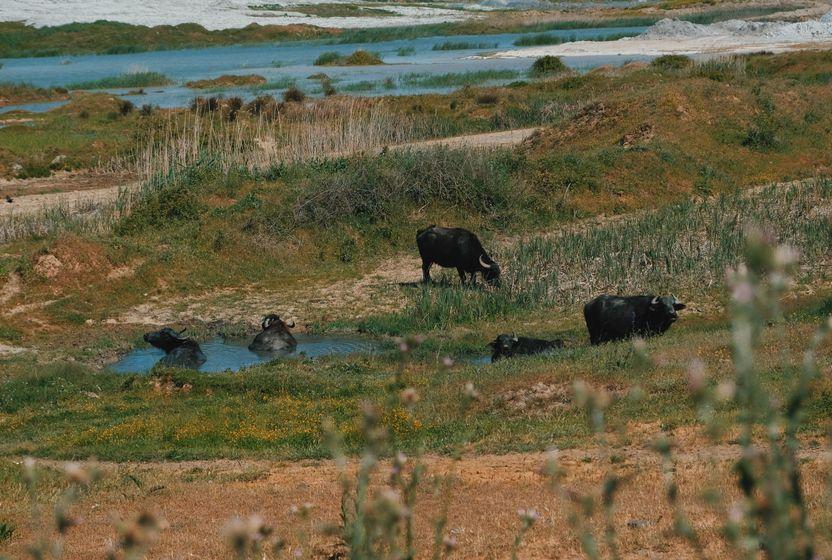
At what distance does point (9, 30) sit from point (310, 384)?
130611mm

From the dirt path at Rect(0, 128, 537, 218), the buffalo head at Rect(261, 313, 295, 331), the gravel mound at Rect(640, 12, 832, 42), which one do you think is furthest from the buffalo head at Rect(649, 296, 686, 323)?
the gravel mound at Rect(640, 12, 832, 42)

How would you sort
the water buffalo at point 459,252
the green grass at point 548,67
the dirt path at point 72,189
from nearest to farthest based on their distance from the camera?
the water buffalo at point 459,252 < the dirt path at point 72,189 < the green grass at point 548,67

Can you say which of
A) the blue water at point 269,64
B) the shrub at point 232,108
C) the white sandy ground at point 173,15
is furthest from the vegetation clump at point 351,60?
the white sandy ground at point 173,15

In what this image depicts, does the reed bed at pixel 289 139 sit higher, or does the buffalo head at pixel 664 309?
the reed bed at pixel 289 139

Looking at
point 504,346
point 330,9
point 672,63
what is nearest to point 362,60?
point 672,63

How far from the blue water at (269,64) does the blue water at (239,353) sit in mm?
41696

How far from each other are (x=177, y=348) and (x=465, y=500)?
10.7 metres

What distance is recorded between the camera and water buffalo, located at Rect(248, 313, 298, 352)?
67.5 feet

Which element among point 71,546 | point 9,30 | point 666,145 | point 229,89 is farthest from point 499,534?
point 9,30

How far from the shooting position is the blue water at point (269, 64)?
7207cm

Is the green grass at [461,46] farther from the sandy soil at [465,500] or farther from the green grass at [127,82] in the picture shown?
the sandy soil at [465,500]

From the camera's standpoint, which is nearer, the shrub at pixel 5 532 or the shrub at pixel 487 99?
the shrub at pixel 5 532

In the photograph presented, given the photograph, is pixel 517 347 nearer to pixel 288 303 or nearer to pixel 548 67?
pixel 288 303

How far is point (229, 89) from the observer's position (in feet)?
234
